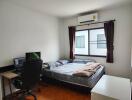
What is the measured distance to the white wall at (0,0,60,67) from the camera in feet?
9.13

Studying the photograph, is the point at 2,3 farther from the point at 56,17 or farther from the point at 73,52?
the point at 73,52

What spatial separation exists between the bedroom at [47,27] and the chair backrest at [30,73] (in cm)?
97

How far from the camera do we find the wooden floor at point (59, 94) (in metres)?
2.67

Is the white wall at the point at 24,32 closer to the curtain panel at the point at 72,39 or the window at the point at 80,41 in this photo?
the curtain panel at the point at 72,39

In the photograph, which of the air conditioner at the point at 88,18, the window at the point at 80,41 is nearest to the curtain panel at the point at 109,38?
the air conditioner at the point at 88,18

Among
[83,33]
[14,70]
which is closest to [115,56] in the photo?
[83,33]

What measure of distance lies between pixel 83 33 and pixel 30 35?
2.16 m

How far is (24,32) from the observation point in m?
3.27

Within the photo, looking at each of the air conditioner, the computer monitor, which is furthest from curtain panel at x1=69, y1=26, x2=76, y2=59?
the computer monitor

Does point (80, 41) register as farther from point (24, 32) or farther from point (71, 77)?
point (24, 32)

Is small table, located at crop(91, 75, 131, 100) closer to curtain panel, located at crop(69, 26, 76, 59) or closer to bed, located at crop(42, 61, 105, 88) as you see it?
bed, located at crop(42, 61, 105, 88)

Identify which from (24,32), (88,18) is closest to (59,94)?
(24,32)

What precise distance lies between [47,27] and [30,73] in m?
2.29

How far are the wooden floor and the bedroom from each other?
1.17m
